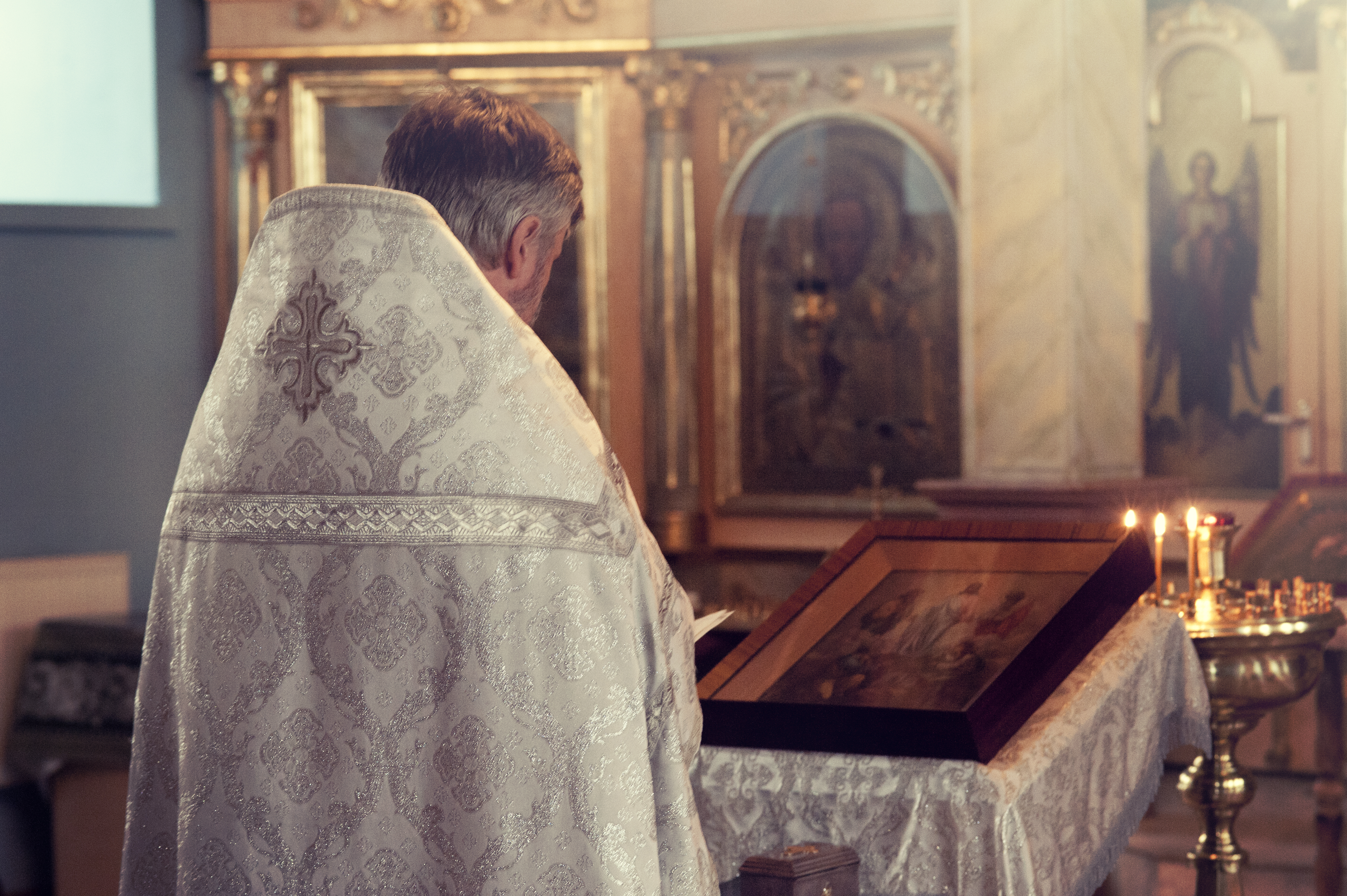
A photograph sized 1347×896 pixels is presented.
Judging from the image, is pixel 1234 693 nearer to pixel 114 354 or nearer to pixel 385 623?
pixel 385 623

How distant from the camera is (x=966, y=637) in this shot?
2.04m

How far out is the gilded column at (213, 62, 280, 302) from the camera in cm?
621

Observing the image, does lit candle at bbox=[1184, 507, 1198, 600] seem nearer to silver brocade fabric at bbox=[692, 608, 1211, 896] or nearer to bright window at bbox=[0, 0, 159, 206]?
silver brocade fabric at bbox=[692, 608, 1211, 896]

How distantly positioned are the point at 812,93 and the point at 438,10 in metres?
1.66

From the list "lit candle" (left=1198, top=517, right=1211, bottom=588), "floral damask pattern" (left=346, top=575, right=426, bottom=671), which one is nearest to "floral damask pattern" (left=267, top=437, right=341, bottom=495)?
"floral damask pattern" (left=346, top=575, right=426, bottom=671)

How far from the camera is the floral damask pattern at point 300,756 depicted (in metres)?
1.45

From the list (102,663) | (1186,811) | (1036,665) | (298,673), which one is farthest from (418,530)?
(1186,811)

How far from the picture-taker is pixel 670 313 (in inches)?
243

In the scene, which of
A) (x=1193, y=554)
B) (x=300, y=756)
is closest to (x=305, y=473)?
(x=300, y=756)

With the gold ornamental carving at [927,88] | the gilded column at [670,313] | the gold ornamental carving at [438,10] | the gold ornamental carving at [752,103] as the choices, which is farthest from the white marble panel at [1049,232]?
the gold ornamental carving at [438,10]

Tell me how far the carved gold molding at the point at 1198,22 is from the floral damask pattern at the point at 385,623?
5520 mm

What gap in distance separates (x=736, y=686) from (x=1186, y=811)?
367cm

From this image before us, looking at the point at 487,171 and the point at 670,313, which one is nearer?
the point at 487,171

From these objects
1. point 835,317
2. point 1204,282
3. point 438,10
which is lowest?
point 835,317
